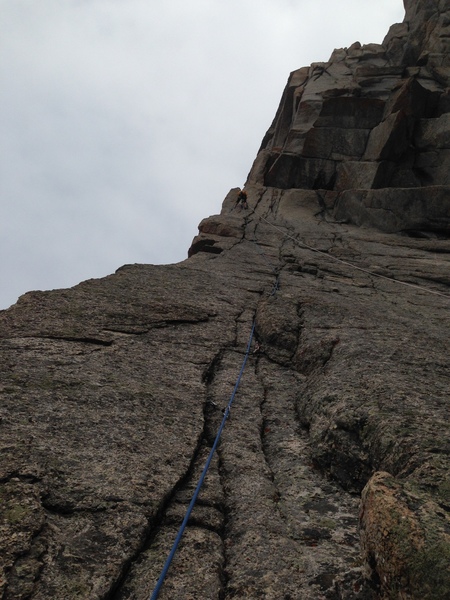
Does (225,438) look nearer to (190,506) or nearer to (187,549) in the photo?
(190,506)

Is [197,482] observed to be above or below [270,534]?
above

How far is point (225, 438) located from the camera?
548 cm

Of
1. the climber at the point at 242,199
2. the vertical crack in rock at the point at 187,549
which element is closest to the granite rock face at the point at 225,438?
the vertical crack in rock at the point at 187,549

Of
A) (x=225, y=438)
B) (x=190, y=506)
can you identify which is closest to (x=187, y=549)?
(x=190, y=506)

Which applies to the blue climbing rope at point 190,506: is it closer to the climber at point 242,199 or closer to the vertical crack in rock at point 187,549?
the vertical crack in rock at point 187,549

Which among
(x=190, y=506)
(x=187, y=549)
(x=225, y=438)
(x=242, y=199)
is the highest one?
(x=242, y=199)

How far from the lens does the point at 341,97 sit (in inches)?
1128

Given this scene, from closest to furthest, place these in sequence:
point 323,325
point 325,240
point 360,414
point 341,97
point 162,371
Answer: point 360,414, point 162,371, point 323,325, point 325,240, point 341,97

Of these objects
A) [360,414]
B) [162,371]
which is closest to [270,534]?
[360,414]

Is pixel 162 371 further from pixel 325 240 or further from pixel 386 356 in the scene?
pixel 325 240

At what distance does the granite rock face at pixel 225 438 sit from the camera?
11.3ft

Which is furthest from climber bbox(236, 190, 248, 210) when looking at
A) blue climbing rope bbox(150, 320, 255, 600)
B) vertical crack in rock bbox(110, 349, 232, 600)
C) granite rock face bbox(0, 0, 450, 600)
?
vertical crack in rock bbox(110, 349, 232, 600)

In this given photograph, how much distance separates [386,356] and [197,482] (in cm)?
351

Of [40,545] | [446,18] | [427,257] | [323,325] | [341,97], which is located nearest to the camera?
[40,545]
